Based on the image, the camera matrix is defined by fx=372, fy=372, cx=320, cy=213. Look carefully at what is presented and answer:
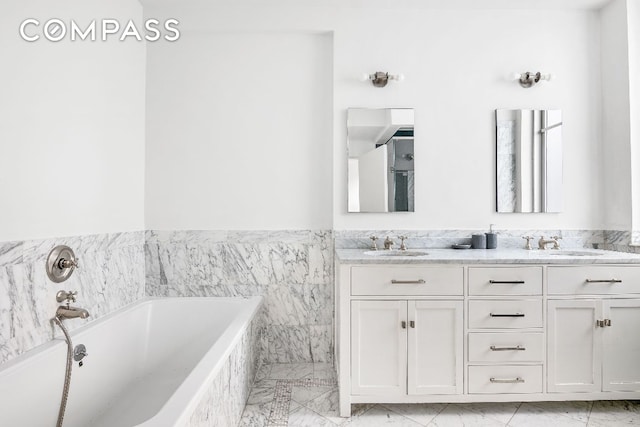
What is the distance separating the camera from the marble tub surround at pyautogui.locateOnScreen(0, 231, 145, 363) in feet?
5.01

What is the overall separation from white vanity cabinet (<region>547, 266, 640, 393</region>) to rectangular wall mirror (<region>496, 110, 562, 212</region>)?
0.75 meters

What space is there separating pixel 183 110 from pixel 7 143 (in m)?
1.30

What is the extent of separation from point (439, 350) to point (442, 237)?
874 millimetres

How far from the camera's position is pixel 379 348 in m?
2.05

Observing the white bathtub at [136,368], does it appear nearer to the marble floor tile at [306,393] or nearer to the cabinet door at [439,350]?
the marble floor tile at [306,393]

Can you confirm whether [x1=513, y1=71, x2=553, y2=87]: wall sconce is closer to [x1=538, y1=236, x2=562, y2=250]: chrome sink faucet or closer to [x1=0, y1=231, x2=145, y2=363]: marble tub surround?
[x1=538, y1=236, x2=562, y2=250]: chrome sink faucet

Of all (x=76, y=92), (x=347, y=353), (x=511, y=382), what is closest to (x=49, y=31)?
(x=76, y=92)

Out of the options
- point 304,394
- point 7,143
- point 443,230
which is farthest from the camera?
point 443,230

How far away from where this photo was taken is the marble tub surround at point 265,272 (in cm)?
273

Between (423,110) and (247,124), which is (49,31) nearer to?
(247,124)

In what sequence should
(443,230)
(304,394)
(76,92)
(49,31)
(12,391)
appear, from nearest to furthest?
(12,391) → (49,31) → (76,92) → (304,394) → (443,230)

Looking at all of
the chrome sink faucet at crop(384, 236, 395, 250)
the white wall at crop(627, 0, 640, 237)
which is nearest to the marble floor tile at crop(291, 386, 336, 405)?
the chrome sink faucet at crop(384, 236, 395, 250)

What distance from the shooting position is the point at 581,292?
2068 millimetres

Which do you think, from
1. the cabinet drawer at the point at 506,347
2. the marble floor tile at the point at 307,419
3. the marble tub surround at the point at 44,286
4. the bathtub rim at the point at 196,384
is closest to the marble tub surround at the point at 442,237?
the cabinet drawer at the point at 506,347
